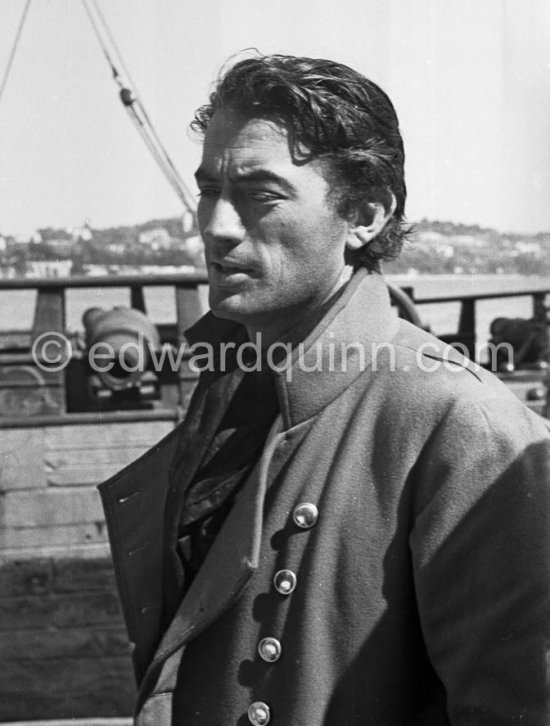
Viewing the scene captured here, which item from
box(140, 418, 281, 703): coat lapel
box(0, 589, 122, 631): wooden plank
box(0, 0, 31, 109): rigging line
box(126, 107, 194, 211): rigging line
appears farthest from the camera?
box(0, 589, 122, 631): wooden plank

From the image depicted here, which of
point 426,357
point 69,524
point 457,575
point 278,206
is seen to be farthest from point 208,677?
point 69,524

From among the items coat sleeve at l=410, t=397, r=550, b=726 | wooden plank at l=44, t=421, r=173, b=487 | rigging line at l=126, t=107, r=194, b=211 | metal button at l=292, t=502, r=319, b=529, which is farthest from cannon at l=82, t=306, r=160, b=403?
coat sleeve at l=410, t=397, r=550, b=726

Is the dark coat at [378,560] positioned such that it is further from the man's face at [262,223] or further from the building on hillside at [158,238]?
the building on hillside at [158,238]

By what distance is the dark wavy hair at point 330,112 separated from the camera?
4.21 feet

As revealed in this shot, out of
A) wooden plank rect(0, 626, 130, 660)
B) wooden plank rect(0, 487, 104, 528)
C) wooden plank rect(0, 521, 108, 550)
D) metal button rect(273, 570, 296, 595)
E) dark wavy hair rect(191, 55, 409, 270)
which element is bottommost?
wooden plank rect(0, 626, 130, 660)

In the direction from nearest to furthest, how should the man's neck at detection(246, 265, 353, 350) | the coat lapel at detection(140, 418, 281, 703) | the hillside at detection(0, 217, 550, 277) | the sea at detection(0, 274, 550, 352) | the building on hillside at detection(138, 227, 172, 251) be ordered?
the coat lapel at detection(140, 418, 281, 703) → the man's neck at detection(246, 265, 353, 350) → the hillside at detection(0, 217, 550, 277) → the building on hillside at detection(138, 227, 172, 251) → the sea at detection(0, 274, 550, 352)

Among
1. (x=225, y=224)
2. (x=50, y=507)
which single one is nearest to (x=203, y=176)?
(x=225, y=224)

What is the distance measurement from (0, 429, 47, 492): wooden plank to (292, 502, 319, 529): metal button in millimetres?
4331

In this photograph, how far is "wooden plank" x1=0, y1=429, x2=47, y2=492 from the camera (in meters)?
5.43

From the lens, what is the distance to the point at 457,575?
117 centimetres

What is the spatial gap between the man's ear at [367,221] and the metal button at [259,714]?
23.0 inches

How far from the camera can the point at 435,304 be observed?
7.08 metres

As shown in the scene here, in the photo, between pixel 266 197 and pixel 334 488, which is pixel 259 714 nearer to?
pixel 334 488

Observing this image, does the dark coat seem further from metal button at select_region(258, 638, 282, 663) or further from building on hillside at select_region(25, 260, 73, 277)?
building on hillside at select_region(25, 260, 73, 277)
